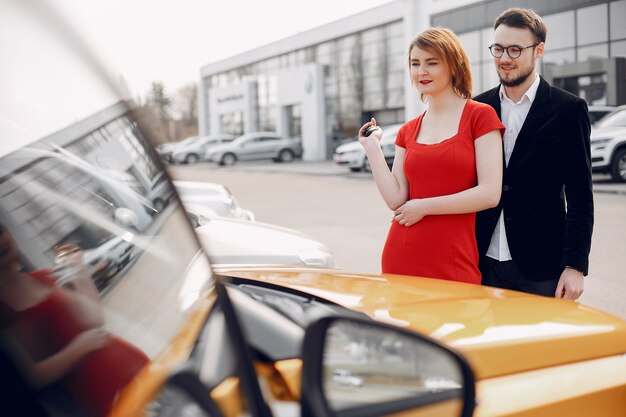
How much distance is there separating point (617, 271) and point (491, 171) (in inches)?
187

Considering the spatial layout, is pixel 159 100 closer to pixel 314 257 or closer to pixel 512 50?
pixel 512 50

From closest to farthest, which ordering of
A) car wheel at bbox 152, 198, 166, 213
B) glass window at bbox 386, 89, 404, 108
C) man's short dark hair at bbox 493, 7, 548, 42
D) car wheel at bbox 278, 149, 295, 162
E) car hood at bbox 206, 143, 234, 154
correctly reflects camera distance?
car wheel at bbox 152, 198, 166, 213, man's short dark hair at bbox 493, 7, 548, 42, car hood at bbox 206, 143, 234, 154, glass window at bbox 386, 89, 404, 108, car wheel at bbox 278, 149, 295, 162

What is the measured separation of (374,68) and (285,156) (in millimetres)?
6041

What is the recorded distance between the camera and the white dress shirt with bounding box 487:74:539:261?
8.29 ft

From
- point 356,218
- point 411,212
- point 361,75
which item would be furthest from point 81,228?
point 361,75

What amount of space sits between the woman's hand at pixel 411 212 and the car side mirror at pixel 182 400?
70.7 inches

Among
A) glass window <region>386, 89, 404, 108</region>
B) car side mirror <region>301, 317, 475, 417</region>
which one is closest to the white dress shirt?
car side mirror <region>301, 317, 475, 417</region>

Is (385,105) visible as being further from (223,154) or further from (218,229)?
(218,229)

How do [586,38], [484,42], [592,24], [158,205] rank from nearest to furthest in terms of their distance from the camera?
1. [158,205]
2. [592,24]
3. [586,38]
4. [484,42]

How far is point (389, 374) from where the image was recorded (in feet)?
3.38

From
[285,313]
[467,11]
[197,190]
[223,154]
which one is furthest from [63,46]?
[223,154]

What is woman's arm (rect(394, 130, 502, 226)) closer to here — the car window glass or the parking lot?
the parking lot

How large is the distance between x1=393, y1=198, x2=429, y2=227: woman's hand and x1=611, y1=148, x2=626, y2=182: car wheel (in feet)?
39.5

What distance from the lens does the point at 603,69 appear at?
21516mm
